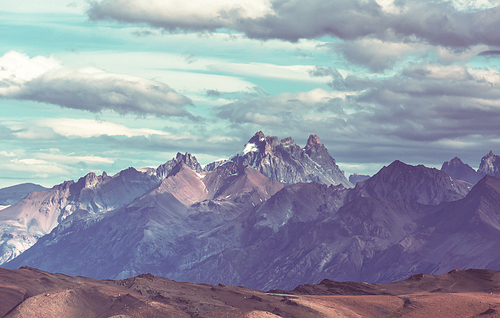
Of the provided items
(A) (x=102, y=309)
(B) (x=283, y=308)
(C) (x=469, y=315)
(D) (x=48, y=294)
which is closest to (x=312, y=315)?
(B) (x=283, y=308)

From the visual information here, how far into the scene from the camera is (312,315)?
19238 centimetres

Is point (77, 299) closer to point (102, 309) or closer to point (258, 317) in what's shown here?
point (102, 309)

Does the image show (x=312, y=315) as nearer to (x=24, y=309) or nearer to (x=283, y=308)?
(x=283, y=308)

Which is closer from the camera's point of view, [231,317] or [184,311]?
[231,317]

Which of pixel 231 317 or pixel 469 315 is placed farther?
pixel 469 315

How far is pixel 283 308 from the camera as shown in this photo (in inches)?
7790

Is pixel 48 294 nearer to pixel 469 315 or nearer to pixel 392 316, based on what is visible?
pixel 392 316

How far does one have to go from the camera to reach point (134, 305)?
190 meters

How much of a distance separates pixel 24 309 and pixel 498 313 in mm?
122019

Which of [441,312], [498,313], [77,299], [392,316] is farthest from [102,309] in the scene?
[498,313]

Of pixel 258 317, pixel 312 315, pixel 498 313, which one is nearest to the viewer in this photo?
pixel 258 317

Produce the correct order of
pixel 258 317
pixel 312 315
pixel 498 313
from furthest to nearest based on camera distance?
pixel 312 315, pixel 498 313, pixel 258 317

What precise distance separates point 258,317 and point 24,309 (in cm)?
6039

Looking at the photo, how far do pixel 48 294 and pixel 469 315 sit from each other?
378ft
